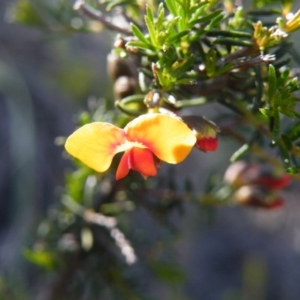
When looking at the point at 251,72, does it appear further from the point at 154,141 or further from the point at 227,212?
the point at 227,212

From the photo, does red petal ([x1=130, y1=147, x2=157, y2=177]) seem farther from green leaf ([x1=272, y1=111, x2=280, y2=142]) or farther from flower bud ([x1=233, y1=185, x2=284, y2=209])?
flower bud ([x1=233, y1=185, x2=284, y2=209])

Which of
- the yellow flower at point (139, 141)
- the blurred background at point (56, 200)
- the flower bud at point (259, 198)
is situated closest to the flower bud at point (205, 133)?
the yellow flower at point (139, 141)

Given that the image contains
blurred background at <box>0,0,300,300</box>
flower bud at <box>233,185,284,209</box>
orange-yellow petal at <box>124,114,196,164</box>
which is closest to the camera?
orange-yellow petal at <box>124,114,196,164</box>

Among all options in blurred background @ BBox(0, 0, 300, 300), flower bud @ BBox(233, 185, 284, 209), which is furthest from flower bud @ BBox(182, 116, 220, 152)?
blurred background @ BBox(0, 0, 300, 300)

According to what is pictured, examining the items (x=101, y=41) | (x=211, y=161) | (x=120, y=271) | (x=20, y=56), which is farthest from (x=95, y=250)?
(x=101, y=41)

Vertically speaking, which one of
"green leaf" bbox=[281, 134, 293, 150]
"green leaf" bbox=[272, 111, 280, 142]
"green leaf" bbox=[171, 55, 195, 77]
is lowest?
"green leaf" bbox=[281, 134, 293, 150]

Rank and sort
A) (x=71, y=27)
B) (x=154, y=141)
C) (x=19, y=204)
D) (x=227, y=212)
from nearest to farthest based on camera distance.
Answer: (x=154, y=141)
(x=71, y=27)
(x=19, y=204)
(x=227, y=212)

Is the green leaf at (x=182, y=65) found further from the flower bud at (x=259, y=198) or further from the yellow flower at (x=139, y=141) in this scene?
the flower bud at (x=259, y=198)

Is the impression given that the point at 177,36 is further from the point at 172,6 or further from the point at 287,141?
the point at 287,141
